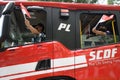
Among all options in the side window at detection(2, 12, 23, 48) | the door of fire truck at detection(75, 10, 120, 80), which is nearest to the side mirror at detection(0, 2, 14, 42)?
the side window at detection(2, 12, 23, 48)

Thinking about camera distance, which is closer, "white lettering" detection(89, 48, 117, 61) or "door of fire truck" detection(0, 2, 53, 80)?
"door of fire truck" detection(0, 2, 53, 80)

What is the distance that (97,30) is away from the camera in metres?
8.20

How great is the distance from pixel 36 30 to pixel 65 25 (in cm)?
58

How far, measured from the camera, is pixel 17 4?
750cm

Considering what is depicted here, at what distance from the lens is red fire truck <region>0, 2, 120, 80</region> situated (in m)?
7.36

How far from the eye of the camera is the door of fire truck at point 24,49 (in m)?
7.33

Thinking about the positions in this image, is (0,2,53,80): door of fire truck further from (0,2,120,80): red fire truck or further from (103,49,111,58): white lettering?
(103,49,111,58): white lettering

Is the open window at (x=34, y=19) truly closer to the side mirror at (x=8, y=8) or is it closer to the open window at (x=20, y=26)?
the open window at (x=20, y=26)

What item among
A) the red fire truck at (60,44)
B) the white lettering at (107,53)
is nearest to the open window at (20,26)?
the red fire truck at (60,44)

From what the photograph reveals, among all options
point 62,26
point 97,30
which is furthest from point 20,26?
point 97,30

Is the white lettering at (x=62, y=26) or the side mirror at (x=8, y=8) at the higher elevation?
the side mirror at (x=8, y=8)

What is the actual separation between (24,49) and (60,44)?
2.35ft

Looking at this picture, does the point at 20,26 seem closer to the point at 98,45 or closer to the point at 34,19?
the point at 34,19

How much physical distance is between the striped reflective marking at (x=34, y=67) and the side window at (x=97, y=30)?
36cm
